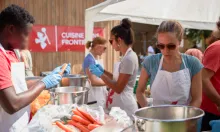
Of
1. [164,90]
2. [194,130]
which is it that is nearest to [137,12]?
[164,90]

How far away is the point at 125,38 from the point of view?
2754mm

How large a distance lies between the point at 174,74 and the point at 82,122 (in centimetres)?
70

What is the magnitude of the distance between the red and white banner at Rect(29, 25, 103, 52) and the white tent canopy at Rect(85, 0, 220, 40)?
2100 millimetres

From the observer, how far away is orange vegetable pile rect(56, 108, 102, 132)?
1.63 metres

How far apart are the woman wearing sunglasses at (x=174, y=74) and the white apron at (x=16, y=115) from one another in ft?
2.97

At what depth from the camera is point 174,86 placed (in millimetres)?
1835

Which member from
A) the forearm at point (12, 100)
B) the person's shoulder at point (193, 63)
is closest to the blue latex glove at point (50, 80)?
the forearm at point (12, 100)

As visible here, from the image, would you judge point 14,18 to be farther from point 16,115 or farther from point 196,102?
point 196,102

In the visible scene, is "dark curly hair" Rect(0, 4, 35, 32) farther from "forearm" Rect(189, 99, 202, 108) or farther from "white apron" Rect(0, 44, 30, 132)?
"forearm" Rect(189, 99, 202, 108)

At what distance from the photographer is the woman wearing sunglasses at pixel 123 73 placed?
260 centimetres

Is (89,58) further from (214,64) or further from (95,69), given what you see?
(214,64)

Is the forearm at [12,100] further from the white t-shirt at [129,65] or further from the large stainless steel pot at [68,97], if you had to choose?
the white t-shirt at [129,65]

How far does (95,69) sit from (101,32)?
3918 millimetres

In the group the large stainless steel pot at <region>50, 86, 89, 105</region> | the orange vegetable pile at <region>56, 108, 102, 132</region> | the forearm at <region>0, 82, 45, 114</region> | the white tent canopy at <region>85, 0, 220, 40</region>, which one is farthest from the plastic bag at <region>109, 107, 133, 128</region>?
the white tent canopy at <region>85, 0, 220, 40</region>
